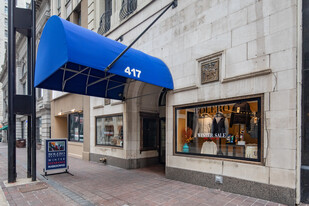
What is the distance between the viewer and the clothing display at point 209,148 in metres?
6.29

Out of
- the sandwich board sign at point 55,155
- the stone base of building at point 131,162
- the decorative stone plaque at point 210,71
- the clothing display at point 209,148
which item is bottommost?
the stone base of building at point 131,162

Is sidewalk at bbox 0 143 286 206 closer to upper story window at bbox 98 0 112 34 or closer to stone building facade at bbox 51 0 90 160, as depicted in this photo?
stone building facade at bbox 51 0 90 160

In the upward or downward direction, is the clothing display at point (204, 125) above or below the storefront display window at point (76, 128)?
above

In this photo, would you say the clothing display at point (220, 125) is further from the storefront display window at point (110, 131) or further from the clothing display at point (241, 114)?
the storefront display window at point (110, 131)

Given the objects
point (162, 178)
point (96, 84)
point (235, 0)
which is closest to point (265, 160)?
point (162, 178)

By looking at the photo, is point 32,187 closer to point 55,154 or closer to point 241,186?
point 55,154

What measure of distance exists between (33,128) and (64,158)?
2027 millimetres

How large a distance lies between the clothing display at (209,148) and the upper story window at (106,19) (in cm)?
845

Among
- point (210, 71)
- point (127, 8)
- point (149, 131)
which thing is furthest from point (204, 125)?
point (127, 8)

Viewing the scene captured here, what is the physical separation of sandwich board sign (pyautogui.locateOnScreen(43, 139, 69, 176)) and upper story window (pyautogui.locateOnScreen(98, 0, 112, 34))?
261 inches

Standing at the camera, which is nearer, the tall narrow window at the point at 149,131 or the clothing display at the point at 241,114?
the clothing display at the point at 241,114

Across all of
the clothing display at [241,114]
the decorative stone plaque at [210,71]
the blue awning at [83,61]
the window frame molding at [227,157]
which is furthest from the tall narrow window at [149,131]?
the clothing display at [241,114]

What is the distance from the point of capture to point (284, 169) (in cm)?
469

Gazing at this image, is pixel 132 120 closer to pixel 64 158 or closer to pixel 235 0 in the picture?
pixel 64 158
